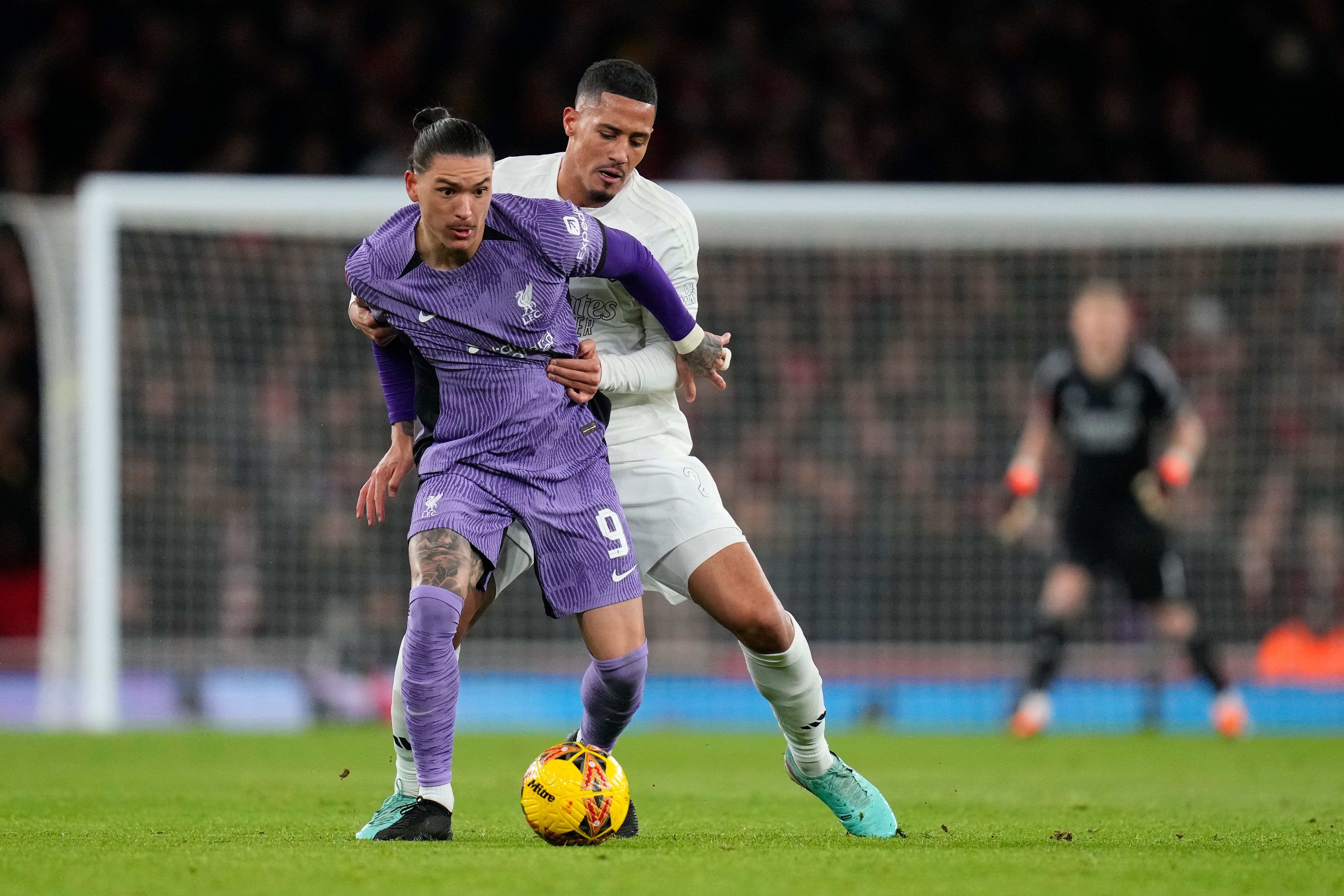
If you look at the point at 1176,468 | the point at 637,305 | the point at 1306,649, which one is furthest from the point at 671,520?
the point at 1306,649

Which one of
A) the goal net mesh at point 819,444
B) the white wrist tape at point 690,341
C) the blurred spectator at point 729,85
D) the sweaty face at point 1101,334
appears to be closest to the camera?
the white wrist tape at point 690,341

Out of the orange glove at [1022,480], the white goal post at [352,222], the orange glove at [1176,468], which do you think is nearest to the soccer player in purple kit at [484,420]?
the orange glove at [1022,480]

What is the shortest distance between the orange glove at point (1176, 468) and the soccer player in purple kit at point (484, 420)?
5292 mm

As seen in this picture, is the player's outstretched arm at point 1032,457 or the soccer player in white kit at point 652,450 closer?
the soccer player in white kit at point 652,450

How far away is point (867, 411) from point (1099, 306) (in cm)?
291

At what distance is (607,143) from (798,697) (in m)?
1.65

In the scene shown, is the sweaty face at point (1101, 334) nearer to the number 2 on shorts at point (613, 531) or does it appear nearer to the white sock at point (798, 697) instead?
the white sock at point (798, 697)

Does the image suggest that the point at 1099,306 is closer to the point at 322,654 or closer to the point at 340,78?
the point at 322,654

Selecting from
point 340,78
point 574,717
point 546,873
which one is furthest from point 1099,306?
point 340,78

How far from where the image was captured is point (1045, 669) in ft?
31.7

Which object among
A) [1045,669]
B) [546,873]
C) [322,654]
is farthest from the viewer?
[322,654]

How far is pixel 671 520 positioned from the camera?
483 centimetres

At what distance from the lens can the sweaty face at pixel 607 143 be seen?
4855 millimetres

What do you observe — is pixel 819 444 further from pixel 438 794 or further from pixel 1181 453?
pixel 438 794
